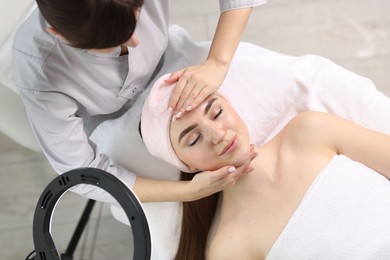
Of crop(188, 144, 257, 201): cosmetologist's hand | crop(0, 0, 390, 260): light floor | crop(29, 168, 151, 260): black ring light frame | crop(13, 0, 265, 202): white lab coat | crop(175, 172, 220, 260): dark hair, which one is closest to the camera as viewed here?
crop(29, 168, 151, 260): black ring light frame

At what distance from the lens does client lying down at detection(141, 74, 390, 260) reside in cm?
117

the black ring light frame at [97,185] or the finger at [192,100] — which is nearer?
the black ring light frame at [97,185]

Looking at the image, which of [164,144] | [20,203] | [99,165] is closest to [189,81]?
[164,144]

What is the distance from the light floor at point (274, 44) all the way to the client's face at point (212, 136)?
0.65m

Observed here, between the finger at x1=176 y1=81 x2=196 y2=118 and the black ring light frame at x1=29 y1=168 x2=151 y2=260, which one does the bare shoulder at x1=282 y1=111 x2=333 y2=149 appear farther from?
the black ring light frame at x1=29 y1=168 x2=151 y2=260

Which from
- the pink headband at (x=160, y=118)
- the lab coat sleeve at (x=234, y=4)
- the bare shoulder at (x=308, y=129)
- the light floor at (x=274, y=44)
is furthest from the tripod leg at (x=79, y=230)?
the lab coat sleeve at (x=234, y=4)

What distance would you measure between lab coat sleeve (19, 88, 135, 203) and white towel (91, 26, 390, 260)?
0.67 feet

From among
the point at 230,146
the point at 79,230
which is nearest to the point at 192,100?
the point at 230,146

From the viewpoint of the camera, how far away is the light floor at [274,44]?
182 cm

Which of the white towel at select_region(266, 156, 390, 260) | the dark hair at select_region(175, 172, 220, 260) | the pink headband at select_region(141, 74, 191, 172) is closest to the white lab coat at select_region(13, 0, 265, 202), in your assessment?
the pink headband at select_region(141, 74, 191, 172)

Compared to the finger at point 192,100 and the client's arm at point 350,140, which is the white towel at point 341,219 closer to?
the client's arm at point 350,140

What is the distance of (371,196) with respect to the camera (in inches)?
46.4

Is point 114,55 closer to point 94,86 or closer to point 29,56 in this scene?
point 94,86

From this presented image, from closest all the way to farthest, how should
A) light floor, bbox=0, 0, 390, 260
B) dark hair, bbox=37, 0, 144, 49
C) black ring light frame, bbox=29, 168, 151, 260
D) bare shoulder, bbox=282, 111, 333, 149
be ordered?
1. black ring light frame, bbox=29, 168, 151, 260
2. dark hair, bbox=37, 0, 144, 49
3. bare shoulder, bbox=282, 111, 333, 149
4. light floor, bbox=0, 0, 390, 260
